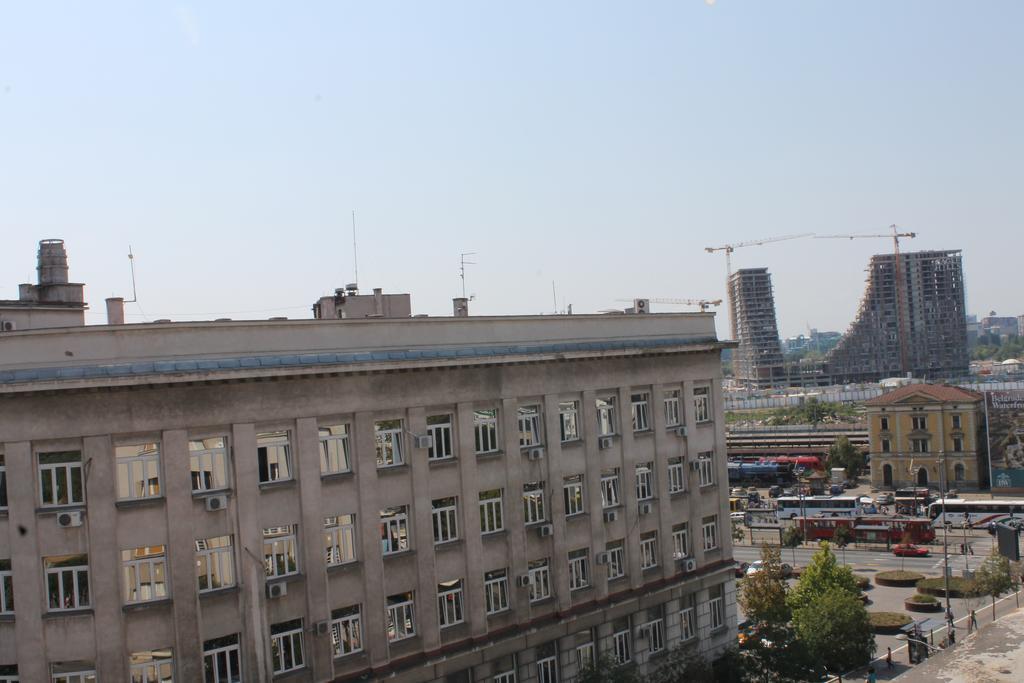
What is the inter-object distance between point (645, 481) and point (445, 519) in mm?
8210

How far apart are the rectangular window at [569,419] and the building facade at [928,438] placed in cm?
7585

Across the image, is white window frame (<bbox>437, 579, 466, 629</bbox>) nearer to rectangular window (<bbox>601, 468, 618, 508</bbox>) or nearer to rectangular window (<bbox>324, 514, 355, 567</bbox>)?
rectangular window (<bbox>324, 514, 355, 567</bbox>)

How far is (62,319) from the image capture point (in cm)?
3453

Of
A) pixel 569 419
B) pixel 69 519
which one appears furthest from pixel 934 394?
pixel 69 519

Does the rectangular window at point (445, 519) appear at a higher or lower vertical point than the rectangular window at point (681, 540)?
higher

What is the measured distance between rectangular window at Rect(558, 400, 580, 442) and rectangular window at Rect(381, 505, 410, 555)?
598cm

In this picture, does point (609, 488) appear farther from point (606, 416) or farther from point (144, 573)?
point (144, 573)

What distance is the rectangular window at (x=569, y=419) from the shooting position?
2991cm

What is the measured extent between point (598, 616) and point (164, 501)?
43.5 feet

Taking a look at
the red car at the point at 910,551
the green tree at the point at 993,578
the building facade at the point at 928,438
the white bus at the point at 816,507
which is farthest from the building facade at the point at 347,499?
the building facade at the point at 928,438

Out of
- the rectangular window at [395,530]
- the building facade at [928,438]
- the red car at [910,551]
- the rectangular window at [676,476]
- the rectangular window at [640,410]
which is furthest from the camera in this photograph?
the building facade at [928,438]

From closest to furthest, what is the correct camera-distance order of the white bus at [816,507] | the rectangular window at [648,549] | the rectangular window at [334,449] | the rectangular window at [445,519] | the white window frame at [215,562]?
the white window frame at [215,562] < the rectangular window at [334,449] < the rectangular window at [445,519] < the rectangular window at [648,549] < the white bus at [816,507]

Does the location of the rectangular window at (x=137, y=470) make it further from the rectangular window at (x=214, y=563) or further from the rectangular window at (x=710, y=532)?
the rectangular window at (x=710, y=532)

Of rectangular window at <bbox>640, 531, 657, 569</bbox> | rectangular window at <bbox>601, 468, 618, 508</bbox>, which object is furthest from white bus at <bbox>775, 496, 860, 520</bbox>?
rectangular window at <bbox>601, 468, 618, 508</bbox>
